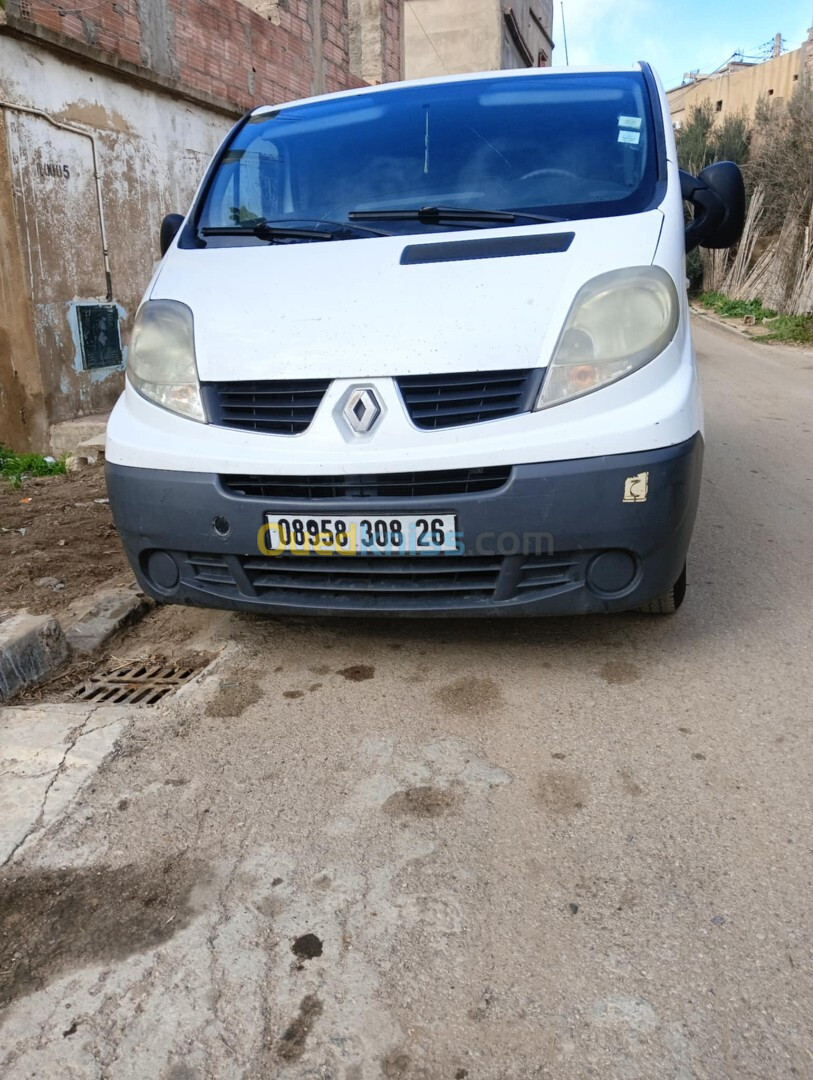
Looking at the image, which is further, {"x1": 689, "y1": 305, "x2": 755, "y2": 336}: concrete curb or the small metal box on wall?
{"x1": 689, "y1": 305, "x2": 755, "y2": 336}: concrete curb

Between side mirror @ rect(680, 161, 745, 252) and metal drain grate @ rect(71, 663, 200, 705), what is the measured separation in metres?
→ 2.62

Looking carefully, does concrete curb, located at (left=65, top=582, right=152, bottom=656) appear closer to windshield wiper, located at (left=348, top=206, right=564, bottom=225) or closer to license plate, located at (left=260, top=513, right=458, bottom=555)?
license plate, located at (left=260, top=513, right=458, bottom=555)

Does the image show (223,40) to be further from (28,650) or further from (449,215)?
(28,650)

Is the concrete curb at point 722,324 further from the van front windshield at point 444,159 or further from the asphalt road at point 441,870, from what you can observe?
the asphalt road at point 441,870

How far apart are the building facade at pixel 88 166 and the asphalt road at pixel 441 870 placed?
15.0ft

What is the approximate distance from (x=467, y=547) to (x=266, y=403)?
77 cm

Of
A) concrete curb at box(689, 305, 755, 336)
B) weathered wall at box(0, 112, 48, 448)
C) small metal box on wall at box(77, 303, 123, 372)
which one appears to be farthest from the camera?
concrete curb at box(689, 305, 755, 336)

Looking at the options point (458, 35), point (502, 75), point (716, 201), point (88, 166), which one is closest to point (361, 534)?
point (716, 201)

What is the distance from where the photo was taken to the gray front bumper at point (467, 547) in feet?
8.30

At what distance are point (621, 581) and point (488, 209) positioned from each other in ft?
4.63

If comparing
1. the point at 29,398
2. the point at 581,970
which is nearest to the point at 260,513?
the point at 581,970

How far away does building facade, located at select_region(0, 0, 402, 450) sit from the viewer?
648 centimetres

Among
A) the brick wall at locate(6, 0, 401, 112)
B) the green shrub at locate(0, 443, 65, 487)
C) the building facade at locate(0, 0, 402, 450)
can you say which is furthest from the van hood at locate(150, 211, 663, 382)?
the brick wall at locate(6, 0, 401, 112)

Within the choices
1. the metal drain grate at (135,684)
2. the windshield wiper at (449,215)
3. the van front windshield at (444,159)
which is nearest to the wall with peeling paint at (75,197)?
the van front windshield at (444,159)
